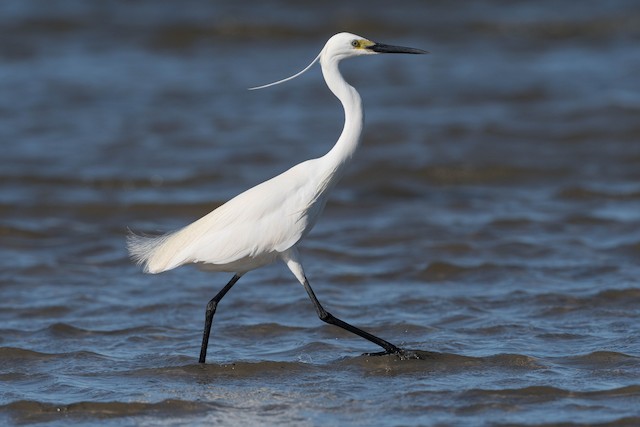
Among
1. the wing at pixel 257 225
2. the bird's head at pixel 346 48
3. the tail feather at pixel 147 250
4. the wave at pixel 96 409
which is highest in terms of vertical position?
the bird's head at pixel 346 48

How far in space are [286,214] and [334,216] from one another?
4609mm

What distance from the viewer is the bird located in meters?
6.76

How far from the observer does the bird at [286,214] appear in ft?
22.2

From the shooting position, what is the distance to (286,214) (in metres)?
6.78

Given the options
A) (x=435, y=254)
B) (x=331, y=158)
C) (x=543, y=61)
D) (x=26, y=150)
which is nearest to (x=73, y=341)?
(x=331, y=158)

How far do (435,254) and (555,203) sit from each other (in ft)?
7.52

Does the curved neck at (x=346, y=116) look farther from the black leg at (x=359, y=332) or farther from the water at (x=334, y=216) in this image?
the water at (x=334, y=216)

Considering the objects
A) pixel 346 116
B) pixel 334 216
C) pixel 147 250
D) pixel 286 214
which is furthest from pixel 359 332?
pixel 334 216

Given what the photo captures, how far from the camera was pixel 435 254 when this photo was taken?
384 inches

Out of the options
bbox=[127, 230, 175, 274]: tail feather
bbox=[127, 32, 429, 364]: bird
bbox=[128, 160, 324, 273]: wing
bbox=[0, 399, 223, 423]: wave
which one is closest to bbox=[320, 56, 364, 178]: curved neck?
bbox=[127, 32, 429, 364]: bird


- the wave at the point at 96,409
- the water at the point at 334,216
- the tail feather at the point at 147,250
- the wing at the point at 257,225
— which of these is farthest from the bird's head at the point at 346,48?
the wave at the point at 96,409

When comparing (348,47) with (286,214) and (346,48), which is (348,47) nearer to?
(346,48)

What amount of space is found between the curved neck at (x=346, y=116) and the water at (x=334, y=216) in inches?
52.8

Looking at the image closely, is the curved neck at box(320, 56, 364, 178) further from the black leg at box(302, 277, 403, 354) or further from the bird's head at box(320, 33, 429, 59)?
the black leg at box(302, 277, 403, 354)
